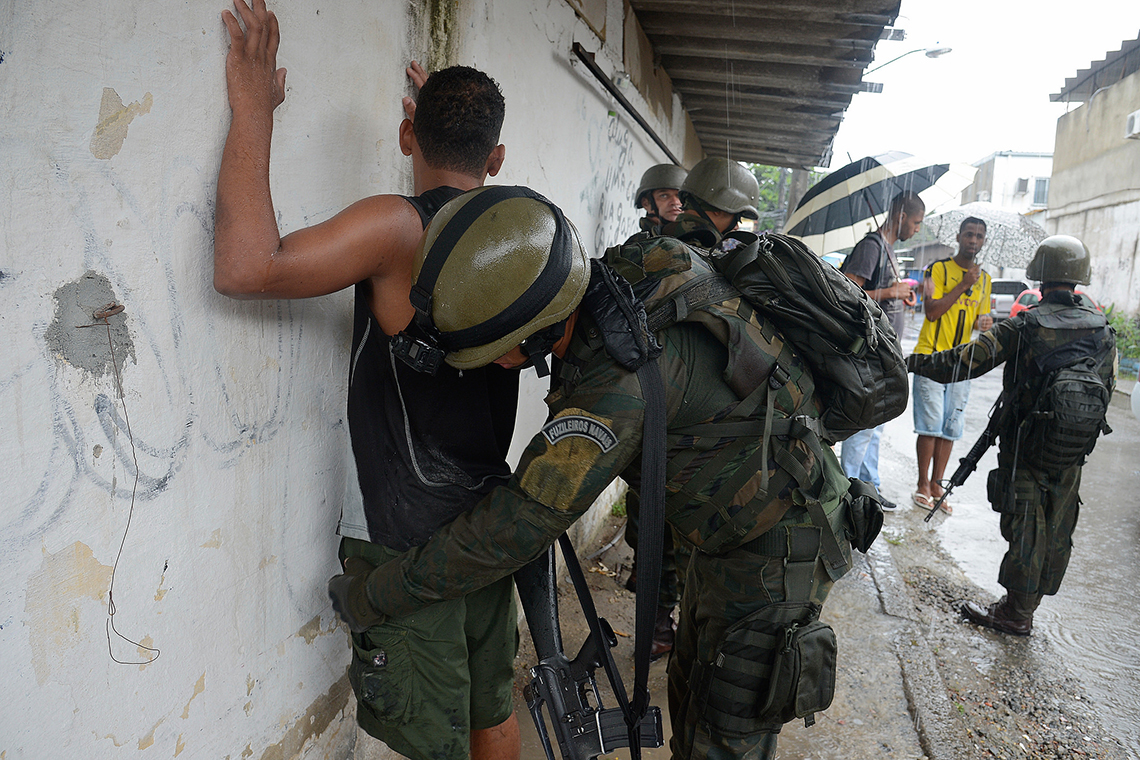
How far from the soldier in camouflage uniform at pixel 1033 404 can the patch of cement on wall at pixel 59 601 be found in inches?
132

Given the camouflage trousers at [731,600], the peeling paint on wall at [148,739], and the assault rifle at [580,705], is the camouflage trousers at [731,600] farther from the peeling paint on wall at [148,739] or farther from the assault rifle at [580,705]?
the peeling paint on wall at [148,739]

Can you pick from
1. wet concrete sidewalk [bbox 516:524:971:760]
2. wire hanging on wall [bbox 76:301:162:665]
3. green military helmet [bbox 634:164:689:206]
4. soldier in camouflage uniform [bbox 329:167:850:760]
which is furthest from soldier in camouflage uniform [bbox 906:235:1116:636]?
wire hanging on wall [bbox 76:301:162:665]

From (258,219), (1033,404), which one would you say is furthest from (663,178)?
(258,219)

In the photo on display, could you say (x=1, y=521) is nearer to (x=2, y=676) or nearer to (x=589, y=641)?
(x=2, y=676)

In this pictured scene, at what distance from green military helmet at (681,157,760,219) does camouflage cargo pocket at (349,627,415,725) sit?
8.11 feet

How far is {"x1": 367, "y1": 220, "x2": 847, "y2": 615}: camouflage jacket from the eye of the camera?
1.36 metres

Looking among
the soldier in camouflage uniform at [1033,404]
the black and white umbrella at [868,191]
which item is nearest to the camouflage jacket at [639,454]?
the soldier in camouflage uniform at [1033,404]

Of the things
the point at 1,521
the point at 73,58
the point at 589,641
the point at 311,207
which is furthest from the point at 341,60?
the point at 589,641

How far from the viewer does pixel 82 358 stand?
1.04m

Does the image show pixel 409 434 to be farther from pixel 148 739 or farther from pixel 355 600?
pixel 148 739

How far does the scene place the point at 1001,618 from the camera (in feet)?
11.3

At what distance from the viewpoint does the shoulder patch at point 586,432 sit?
1.36m

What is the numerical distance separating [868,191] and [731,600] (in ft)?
13.9

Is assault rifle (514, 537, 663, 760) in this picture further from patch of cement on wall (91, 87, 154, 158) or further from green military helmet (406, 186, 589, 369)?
patch of cement on wall (91, 87, 154, 158)
